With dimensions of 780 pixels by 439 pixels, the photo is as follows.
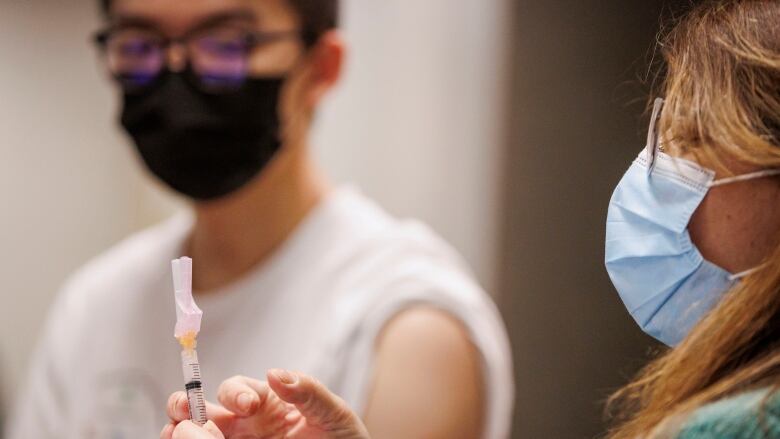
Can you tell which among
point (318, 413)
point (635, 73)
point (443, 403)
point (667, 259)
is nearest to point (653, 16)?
point (635, 73)

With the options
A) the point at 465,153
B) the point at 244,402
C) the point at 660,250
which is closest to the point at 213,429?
the point at 244,402

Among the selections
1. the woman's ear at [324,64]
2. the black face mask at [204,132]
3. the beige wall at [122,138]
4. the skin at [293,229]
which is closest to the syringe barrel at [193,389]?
the skin at [293,229]

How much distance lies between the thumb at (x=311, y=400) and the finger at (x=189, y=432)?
0.15ft

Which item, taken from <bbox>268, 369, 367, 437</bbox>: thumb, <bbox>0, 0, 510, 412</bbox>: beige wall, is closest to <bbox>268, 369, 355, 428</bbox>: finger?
<bbox>268, 369, 367, 437</bbox>: thumb

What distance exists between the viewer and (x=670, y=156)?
1.82 ft

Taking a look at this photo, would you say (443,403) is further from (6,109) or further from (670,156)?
(6,109)

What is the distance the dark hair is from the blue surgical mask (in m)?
0.69

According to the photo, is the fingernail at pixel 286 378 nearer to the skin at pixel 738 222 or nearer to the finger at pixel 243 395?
the finger at pixel 243 395

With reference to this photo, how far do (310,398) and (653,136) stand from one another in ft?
0.79

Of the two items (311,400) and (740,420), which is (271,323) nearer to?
(311,400)

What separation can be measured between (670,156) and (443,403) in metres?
0.47

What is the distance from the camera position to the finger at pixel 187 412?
56 cm

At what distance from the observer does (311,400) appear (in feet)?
1.84

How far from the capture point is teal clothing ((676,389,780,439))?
48 cm
